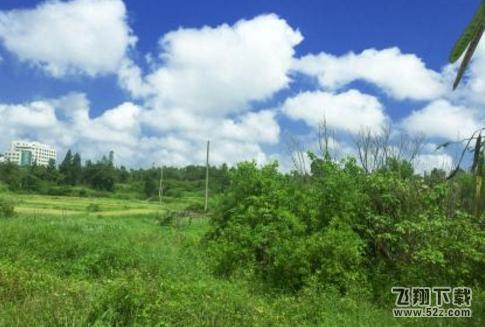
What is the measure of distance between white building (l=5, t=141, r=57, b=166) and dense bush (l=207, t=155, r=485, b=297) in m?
120

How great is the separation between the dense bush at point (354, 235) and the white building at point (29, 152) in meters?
120

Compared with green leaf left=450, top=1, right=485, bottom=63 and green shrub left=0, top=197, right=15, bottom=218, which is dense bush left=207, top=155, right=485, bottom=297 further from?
green shrub left=0, top=197, right=15, bottom=218

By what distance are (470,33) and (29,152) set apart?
136 metres

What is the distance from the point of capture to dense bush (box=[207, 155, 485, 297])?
835 centimetres

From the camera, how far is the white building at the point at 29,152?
125m

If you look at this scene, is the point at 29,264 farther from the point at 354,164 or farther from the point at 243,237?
the point at 354,164

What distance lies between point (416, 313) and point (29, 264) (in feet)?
22.2

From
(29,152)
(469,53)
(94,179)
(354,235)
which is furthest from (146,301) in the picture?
(29,152)

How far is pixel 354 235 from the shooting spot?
30.0ft

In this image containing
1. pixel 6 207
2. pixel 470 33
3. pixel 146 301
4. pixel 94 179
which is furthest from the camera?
pixel 94 179

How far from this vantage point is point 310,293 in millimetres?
7969

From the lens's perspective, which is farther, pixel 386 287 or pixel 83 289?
pixel 386 287

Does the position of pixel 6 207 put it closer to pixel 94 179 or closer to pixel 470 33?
pixel 470 33

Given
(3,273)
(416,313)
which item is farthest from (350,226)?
(3,273)
